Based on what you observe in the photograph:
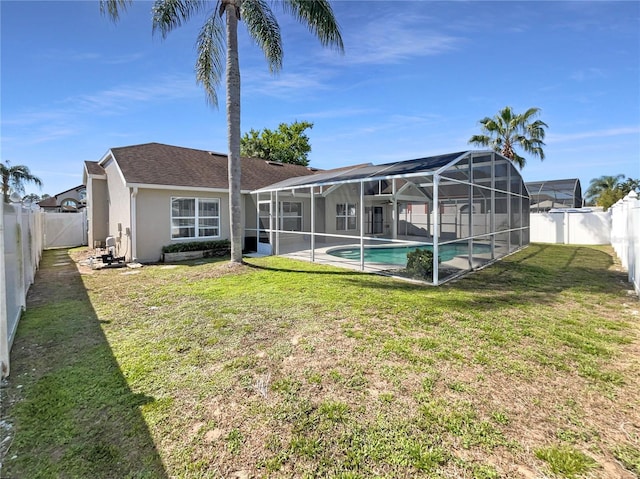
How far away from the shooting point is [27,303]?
21.4 feet

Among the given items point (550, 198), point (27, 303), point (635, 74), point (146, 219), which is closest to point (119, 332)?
point (27, 303)

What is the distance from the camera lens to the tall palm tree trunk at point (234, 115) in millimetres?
9500

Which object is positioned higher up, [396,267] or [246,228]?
[246,228]

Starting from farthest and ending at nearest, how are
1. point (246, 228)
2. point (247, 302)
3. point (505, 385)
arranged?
1. point (246, 228)
2. point (247, 302)
3. point (505, 385)

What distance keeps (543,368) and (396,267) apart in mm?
6441

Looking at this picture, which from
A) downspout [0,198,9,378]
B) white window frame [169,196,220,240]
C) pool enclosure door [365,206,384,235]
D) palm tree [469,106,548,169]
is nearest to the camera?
downspout [0,198,9,378]

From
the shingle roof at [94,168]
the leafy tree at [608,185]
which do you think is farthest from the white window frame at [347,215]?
the leafy tree at [608,185]

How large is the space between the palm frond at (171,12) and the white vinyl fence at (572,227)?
2019 cm

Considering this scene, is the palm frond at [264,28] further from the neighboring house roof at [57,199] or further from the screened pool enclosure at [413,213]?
the neighboring house roof at [57,199]

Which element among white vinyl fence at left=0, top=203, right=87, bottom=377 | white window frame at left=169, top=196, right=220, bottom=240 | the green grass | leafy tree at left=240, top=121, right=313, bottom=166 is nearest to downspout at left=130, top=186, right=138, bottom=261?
white window frame at left=169, top=196, right=220, bottom=240

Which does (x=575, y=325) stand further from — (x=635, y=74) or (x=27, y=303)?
(x=635, y=74)

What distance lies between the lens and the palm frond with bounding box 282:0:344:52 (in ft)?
29.6

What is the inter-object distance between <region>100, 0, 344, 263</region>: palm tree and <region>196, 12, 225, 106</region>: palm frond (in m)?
0.03

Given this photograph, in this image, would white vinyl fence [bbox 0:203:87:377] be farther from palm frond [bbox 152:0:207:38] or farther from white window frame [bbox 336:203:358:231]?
white window frame [bbox 336:203:358:231]
